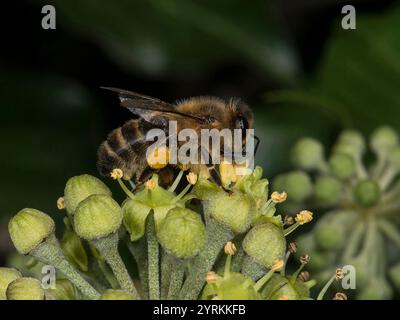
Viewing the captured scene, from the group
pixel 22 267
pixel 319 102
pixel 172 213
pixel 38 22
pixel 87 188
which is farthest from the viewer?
pixel 38 22

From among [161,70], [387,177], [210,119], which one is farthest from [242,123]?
[161,70]

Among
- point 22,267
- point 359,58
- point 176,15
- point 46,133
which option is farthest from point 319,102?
point 22,267

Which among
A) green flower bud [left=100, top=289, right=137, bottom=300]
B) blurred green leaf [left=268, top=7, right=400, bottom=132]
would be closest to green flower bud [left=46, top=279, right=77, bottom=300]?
green flower bud [left=100, top=289, right=137, bottom=300]

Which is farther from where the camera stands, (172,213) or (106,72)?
(106,72)

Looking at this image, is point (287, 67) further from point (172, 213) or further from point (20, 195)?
point (172, 213)

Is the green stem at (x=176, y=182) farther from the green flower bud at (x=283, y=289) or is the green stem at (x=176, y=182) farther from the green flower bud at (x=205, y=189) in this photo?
the green flower bud at (x=283, y=289)

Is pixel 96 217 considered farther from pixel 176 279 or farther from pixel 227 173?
pixel 227 173

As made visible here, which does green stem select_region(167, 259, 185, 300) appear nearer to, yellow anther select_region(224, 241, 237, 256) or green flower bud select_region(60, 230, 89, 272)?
yellow anther select_region(224, 241, 237, 256)
